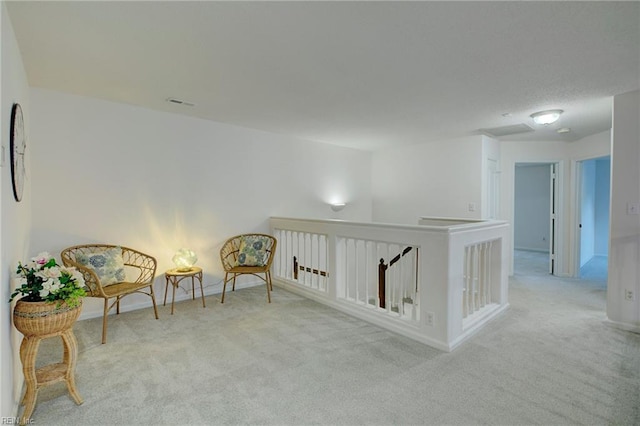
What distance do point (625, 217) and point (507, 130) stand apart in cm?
199

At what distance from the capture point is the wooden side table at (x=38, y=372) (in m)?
1.76

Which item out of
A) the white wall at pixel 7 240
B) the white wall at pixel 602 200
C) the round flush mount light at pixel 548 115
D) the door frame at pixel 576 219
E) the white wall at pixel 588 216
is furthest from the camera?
the white wall at pixel 602 200

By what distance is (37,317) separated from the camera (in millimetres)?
1751

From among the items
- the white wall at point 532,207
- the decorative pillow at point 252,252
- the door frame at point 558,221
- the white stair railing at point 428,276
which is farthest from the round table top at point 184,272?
the white wall at point 532,207

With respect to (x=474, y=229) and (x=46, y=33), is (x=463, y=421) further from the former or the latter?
(x=46, y=33)

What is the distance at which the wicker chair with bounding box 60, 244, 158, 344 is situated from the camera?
2.75 m

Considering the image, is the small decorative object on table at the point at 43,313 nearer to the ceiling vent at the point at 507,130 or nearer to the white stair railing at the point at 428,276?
the white stair railing at the point at 428,276

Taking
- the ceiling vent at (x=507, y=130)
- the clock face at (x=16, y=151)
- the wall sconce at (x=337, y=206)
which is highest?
the ceiling vent at (x=507, y=130)

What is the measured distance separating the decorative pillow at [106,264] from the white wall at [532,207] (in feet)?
28.8

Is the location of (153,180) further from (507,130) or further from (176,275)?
(507,130)

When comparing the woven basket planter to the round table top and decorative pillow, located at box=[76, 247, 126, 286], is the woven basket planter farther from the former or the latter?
the round table top

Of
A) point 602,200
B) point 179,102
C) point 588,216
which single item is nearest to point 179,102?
point 179,102

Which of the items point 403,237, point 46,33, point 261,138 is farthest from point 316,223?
point 46,33

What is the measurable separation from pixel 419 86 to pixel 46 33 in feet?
9.29
